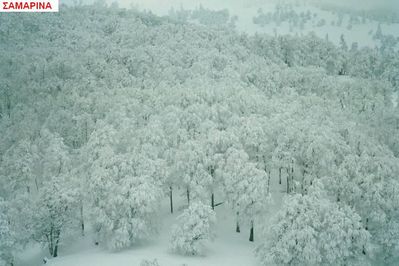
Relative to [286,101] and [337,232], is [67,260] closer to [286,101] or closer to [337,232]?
[337,232]

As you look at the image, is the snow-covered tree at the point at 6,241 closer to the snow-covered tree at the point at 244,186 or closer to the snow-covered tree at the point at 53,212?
the snow-covered tree at the point at 53,212

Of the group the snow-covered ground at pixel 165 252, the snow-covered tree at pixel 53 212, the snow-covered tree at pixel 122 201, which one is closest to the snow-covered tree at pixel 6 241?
the snow-covered tree at pixel 53 212

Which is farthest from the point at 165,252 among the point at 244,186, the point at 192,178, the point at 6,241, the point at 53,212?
the point at 6,241

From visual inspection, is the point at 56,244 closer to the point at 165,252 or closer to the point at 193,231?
the point at 165,252

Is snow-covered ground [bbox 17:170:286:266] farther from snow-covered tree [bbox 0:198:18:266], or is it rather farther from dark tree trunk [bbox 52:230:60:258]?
snow-covered tree [bbox 0:198:18:266]

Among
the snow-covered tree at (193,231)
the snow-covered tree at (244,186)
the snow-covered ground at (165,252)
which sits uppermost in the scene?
the snow-covered tree at (244,186)

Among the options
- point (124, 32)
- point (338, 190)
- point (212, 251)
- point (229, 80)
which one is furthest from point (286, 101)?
point (124, 32)

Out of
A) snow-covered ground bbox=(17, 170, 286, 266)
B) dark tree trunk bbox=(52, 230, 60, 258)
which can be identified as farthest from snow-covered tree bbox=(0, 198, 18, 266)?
dark tree trunk bbox=(52, 230, 60, 258)

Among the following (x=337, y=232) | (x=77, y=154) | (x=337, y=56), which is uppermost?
(x=337, y=56)
